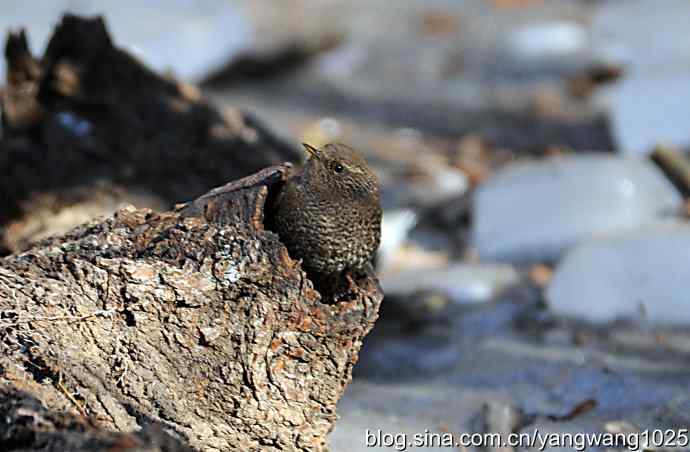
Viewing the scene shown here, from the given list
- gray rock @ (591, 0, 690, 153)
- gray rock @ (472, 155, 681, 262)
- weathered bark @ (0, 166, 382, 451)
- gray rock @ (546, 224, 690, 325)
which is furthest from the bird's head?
gray rock @ (591, 0, 690, 153)

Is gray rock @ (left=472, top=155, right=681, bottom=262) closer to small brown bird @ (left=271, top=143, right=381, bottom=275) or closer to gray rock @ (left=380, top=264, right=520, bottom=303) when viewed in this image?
gray rock @ (left=380, top=264, right=520, bottom=303)

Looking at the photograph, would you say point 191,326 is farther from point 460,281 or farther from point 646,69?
point 646,69

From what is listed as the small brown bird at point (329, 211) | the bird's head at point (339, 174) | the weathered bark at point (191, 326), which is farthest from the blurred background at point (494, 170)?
the bird's head at point (339, 174)

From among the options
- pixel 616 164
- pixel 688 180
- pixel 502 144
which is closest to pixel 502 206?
pixel 616 164

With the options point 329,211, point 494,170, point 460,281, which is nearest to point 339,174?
point 329,211

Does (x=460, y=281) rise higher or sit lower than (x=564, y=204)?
lower

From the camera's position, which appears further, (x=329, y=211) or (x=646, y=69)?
(x=646, y=69)

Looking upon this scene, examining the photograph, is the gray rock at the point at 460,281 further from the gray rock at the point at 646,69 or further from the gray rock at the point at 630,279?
the gray rock at the point at 646,69
